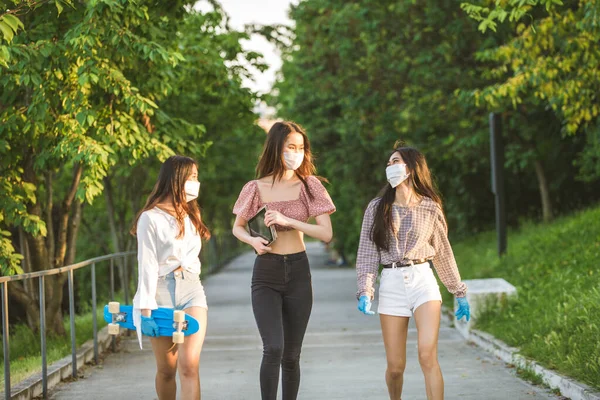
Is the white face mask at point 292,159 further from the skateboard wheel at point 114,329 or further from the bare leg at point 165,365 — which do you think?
the skateboard wheel at point 114,329

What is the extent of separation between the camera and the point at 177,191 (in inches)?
248

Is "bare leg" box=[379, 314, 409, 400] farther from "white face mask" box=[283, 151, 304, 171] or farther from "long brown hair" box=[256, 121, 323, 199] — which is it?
"white face mask" box=[283, 151, 304, 171]

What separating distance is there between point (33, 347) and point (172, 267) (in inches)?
265

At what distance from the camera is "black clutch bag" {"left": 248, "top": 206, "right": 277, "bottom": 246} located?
21.0 feet

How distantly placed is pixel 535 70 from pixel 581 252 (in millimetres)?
2628

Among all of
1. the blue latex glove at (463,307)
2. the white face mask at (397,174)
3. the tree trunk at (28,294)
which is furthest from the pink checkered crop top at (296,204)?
the tree trunk at (28,294)

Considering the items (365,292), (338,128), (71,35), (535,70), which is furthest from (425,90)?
(365,292)

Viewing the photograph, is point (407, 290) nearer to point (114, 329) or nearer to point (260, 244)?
point (260, 244)

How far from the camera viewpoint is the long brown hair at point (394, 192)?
21.7 ft

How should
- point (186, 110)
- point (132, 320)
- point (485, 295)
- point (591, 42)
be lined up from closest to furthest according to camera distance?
point (132, 320), point (485, 295), point (591, 42), point (186, 110)

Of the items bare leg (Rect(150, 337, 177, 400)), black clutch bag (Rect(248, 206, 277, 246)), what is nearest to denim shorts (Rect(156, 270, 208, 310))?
bare leg (Rect(150, 337, 177, 400))

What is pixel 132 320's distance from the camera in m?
6.29

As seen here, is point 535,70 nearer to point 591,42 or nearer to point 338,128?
point 591,42

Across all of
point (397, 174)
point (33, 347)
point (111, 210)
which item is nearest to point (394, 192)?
point (397, 174)
